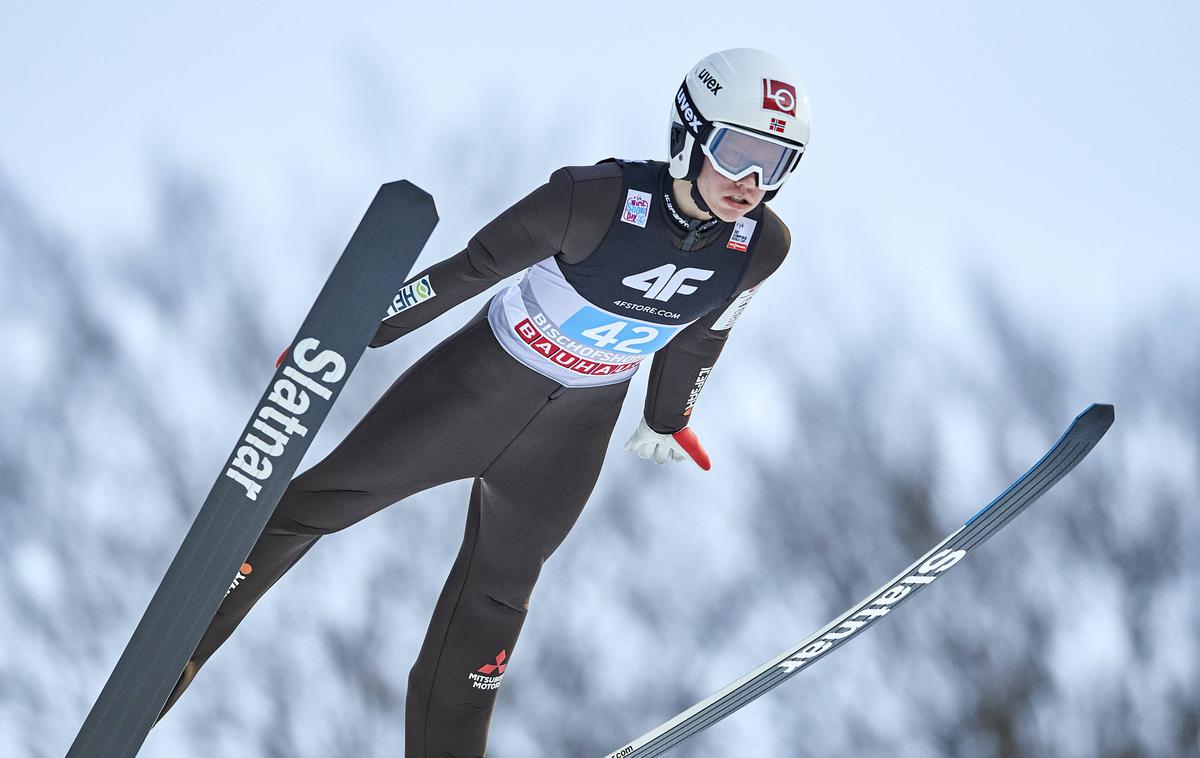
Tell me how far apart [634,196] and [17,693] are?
148 inches

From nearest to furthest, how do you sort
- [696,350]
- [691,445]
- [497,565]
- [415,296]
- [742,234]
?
[415,296], [742,234], [497,565], [696,350], [691,445]

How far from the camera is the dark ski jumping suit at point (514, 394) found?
243 cm

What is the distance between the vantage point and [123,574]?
466 cm

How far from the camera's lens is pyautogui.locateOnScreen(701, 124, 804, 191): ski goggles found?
2322 mm

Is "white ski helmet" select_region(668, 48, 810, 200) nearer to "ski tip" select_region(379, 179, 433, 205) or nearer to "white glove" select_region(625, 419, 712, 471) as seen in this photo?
"ski tip" select_region(379, 179, 433, 205)

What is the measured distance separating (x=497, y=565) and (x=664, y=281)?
28.4 inches

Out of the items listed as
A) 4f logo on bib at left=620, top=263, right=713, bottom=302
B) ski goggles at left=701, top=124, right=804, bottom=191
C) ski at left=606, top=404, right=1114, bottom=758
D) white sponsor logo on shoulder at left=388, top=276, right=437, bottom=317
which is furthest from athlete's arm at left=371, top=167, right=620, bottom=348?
ski at left=606, top=404, right=1114, bottom=758

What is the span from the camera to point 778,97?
2324mm

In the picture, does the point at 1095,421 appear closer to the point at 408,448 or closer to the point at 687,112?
the point at 687,112

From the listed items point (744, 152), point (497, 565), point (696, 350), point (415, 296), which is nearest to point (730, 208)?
point (744, 152)

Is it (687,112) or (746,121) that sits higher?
(687,112)

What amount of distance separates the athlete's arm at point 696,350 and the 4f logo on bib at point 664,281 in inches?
6.9

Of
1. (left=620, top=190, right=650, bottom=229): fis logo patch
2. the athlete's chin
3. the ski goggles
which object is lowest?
the athlete's chin

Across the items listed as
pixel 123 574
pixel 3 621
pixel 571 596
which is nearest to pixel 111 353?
pixel 123 574
